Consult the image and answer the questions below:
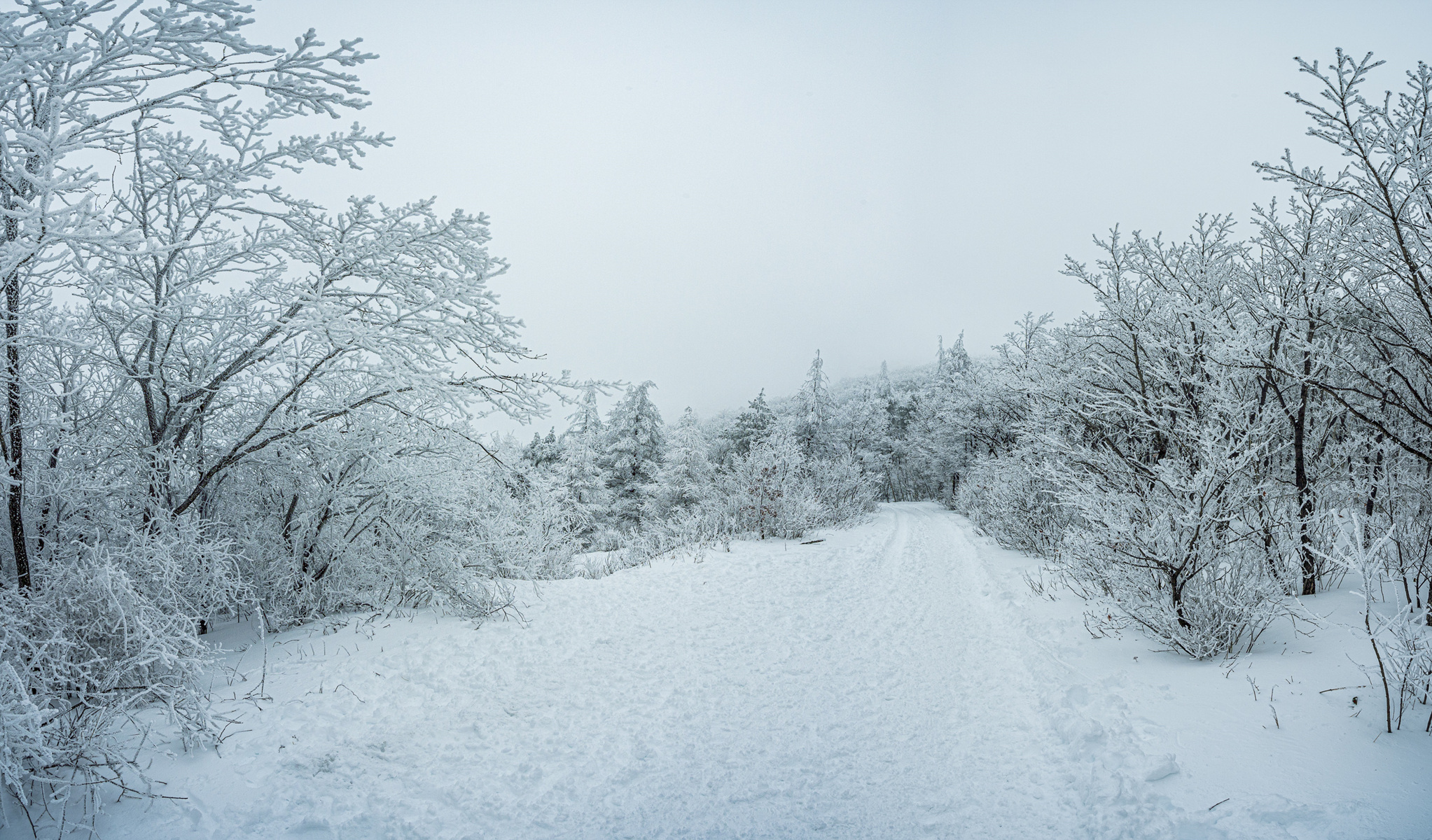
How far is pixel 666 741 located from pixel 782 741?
0.83 meters

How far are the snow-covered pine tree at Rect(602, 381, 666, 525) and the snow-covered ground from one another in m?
18.4

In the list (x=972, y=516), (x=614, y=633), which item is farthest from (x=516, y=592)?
(x=972, y=516)

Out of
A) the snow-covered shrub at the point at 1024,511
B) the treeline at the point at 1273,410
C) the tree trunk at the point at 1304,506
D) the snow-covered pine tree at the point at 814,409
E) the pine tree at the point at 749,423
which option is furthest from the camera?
the snow-covered pine tree at the point at 814,409

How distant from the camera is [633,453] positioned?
25031 millimetres

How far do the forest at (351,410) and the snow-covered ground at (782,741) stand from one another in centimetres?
37

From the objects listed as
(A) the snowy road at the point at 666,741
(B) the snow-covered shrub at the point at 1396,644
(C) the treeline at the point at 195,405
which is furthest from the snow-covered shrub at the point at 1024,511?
(C) the treeline at the point at 195,405

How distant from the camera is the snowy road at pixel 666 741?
9.62ft

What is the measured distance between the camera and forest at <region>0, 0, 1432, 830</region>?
3.05m

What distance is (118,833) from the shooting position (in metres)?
2.55

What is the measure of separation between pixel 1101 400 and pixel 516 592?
7.84m

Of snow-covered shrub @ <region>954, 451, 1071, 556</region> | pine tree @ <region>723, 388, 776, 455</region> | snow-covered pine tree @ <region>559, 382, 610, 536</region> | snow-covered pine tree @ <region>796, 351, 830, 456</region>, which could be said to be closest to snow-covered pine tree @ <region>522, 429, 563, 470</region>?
snow-covered pine tree @ <region>559, 382, 610, 536</region>

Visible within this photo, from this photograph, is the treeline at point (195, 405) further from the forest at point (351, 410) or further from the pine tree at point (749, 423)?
the pine tree at point (749, 423)

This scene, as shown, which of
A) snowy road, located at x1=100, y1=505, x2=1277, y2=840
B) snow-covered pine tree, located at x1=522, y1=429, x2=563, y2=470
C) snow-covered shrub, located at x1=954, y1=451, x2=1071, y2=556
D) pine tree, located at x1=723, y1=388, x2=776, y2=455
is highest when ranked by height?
pine tree, located at x1=723, y1=388, x2=776, y2=455

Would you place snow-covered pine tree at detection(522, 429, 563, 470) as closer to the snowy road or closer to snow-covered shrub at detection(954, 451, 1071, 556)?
snow-covered shrub at detection(954, 451, 1071, 556)
